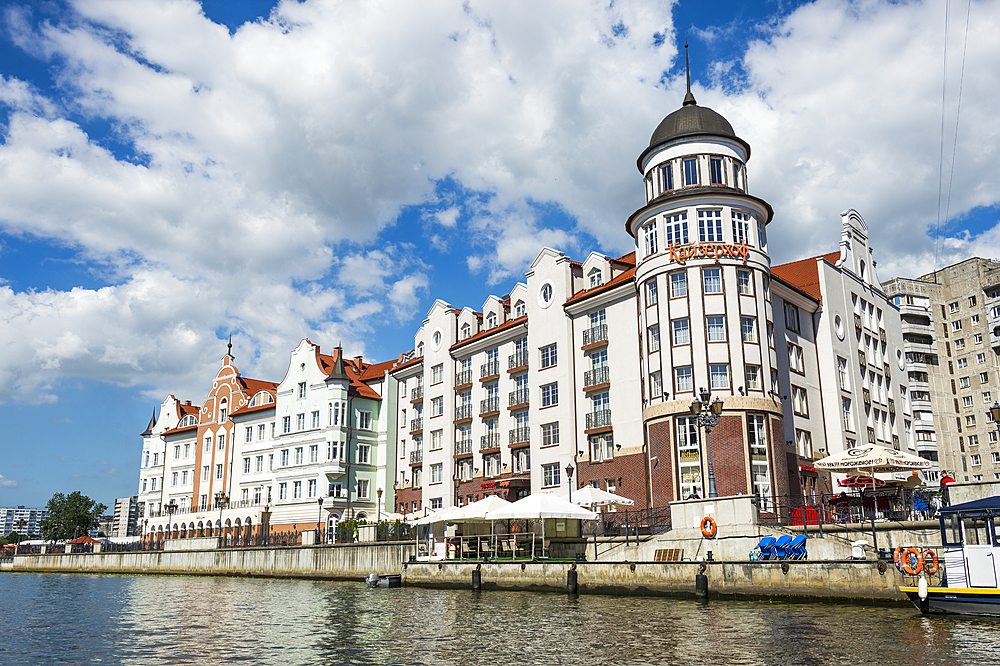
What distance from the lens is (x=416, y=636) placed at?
824 inches

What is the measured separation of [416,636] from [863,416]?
42.6 metres

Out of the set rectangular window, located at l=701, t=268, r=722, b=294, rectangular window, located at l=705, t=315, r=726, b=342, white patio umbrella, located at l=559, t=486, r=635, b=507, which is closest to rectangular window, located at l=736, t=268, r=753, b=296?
rectangular window, located at l=701, t=268, r=722, b=294

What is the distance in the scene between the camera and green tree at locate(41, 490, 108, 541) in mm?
123938

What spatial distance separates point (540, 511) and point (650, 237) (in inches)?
783

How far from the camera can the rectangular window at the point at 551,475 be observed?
51241 millimetres

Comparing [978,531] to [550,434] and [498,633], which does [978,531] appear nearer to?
[498,633]

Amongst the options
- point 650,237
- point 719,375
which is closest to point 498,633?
point 719,375

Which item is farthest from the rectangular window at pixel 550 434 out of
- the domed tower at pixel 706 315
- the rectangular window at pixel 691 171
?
the rectangular window at pixel 691 171

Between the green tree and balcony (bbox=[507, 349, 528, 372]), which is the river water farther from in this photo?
the green tree

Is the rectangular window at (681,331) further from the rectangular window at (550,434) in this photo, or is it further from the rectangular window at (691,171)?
the rectangular window at (550,434)

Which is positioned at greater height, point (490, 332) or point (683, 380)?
point (490, 332)

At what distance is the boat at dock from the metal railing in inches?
1421

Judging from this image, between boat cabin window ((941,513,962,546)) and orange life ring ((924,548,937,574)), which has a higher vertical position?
boat cabin window ((941,513,962,546))

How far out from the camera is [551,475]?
170ft
